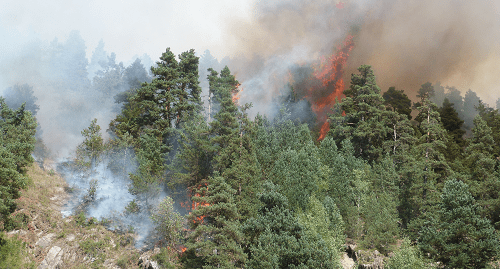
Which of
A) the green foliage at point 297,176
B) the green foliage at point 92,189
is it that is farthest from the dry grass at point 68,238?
the green foliage at point 297,176

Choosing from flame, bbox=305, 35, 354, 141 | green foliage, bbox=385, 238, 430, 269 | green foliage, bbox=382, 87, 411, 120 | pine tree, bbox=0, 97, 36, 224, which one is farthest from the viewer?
flame, bbox=305, 35, 354, 141

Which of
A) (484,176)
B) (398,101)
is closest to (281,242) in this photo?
(484,176)

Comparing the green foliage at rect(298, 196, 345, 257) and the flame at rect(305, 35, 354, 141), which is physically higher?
the flame at rect(305, 35, 354, 141)

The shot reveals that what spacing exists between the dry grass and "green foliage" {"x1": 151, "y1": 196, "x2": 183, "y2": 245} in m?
4.99

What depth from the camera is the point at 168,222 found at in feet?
131

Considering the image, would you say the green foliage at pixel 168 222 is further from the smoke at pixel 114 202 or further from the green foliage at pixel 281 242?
the green foliage at pixel 281 242

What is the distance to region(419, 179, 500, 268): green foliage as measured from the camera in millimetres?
30234

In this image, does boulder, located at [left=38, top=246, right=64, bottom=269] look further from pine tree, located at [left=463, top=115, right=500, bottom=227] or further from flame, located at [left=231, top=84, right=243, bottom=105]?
pine tree, located at [left=463, top=115, right=500, bottom=227]

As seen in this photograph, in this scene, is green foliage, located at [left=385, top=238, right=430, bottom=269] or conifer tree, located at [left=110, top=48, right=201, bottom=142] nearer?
green foliage, located at [left=385, top=238, right=430, bottom=269]

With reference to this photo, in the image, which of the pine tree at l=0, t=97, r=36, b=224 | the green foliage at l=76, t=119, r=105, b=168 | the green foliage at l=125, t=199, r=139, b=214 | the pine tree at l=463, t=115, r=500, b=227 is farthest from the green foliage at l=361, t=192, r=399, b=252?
the pine tree at l=0, t=97, r=36, b=224

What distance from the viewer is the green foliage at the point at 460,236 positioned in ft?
99.2

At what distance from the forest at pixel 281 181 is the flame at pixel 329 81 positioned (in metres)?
10.5

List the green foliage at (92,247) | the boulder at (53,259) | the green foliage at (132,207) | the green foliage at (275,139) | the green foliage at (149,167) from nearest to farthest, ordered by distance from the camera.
Result: the boulder at (53,259)
the green foliage at (92,247)
the green foliage at (149,167)
the green foliage at (132,207)
the green foliage at (275,139)

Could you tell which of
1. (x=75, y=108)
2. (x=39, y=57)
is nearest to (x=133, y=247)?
(x=75, y=108)
